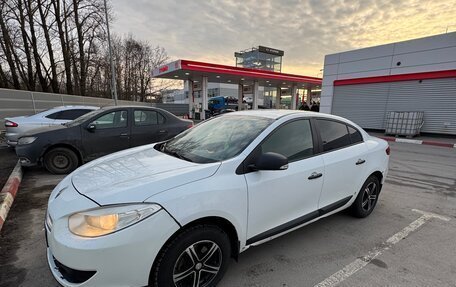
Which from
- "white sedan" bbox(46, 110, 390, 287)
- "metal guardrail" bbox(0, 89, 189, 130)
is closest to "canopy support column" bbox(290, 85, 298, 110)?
"metal guardrail" bbox(0, 89, 189, 130)

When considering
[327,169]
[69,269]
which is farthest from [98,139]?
[327,169]

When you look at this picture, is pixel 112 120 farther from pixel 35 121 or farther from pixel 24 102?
pixel 24 102

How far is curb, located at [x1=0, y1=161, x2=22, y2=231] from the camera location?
3686 mm

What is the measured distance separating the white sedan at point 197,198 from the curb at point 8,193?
198cm

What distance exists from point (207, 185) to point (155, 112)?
5.12 meters

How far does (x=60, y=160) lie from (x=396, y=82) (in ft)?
58.7

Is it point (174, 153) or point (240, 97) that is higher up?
point (240, 97)

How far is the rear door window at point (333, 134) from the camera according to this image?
3230 millimetres

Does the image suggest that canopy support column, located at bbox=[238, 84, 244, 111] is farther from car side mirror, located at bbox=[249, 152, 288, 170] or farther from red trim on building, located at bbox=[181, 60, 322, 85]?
car side mirror, located at bbox=[249, 152, 288, 170]

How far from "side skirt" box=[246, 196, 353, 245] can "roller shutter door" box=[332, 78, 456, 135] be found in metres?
15.1

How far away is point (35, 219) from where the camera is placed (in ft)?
12.3

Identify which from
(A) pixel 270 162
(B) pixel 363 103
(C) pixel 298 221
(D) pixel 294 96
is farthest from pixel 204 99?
(A) pixel 270 162

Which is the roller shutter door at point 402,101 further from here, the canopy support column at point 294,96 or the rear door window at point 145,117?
the canopy support column at point 294,96

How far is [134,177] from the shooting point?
2186mm
